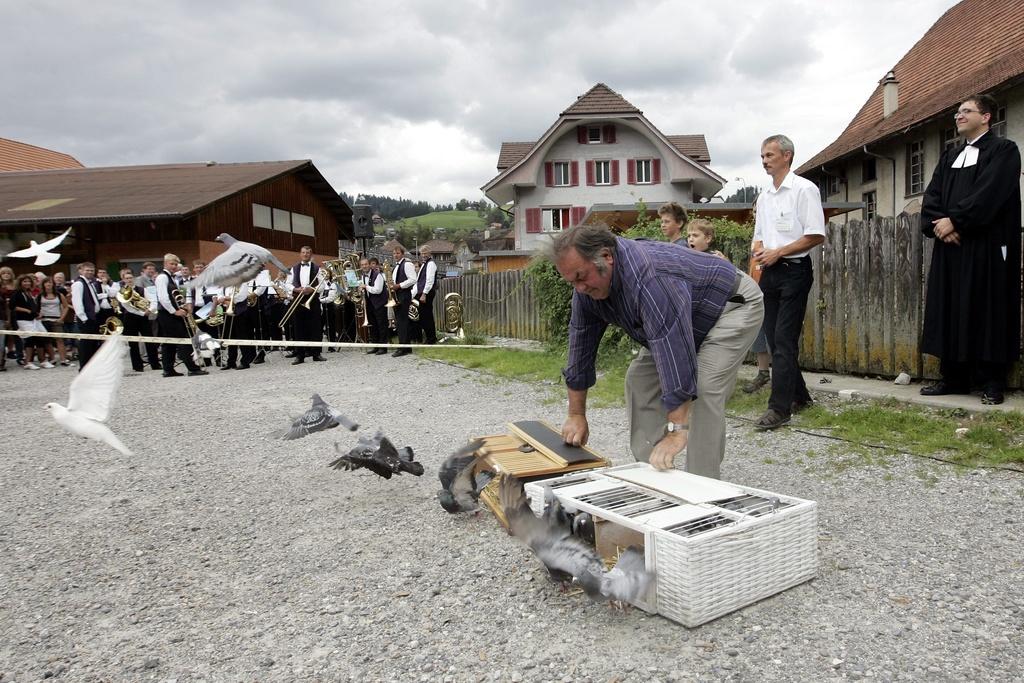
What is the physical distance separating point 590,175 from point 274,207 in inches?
722

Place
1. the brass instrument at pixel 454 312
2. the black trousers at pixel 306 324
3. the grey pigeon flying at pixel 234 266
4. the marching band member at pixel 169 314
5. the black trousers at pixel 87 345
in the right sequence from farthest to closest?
the brass instrument at pixel 454 312 → the black trousers at pixel 306 324 → the black trousers at pixel 87 345 → the marching band member at pixel 169 314 → the grey pigeon flying at pixel 234 266

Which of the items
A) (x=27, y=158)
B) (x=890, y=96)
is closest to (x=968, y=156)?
(x=890, y=96)

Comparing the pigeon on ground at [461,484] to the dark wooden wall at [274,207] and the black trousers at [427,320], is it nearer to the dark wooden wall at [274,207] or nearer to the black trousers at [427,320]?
the black trousers at [427,320]

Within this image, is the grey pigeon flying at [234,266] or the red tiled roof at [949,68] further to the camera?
the red tiled roof at [949,68]

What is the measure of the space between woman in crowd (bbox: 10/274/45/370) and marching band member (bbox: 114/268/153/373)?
2.90 metres

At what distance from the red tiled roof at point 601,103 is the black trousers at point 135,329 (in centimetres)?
2762

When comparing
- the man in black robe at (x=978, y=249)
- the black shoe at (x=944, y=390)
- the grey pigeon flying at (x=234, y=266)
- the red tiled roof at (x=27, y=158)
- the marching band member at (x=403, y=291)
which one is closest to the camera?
the grey pigeon flying at (x=234, y=266)

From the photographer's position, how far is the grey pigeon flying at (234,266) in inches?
143

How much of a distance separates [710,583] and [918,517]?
1.77 metres

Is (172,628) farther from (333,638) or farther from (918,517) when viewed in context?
(918,517)

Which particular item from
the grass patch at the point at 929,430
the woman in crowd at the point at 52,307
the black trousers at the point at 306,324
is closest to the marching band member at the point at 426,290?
the black trousers at the point at 306,324

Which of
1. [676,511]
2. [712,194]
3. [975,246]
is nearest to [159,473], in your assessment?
[676,511]

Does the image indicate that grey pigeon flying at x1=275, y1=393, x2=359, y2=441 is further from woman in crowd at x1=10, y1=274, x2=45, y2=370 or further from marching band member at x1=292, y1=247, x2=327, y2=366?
woman in crowd at x1=10, y1=274, x2=45, y2=370

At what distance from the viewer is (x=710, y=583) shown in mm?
2650
